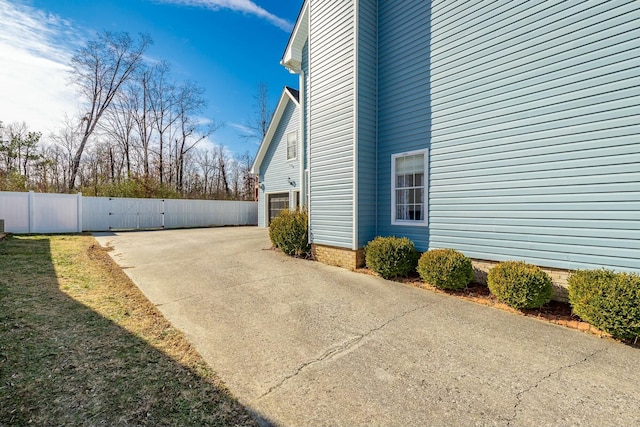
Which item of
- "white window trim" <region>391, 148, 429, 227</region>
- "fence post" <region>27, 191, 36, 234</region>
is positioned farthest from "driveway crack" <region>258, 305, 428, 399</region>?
"fence post" <region>27, 191, 36, 234</region>

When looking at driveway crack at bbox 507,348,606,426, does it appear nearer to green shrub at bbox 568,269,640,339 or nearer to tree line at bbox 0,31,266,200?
green shrub at bbox 568,269,640,339

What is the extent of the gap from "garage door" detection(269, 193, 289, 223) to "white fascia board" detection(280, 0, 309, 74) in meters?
6.23

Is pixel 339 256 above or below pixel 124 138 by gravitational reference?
below

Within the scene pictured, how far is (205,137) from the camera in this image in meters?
27.2

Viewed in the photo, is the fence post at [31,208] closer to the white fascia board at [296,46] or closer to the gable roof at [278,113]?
the gable roof at [278,113]

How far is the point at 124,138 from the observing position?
80.2 ft

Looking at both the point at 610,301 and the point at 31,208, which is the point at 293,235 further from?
the point at 31,208

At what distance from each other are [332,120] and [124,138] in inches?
943

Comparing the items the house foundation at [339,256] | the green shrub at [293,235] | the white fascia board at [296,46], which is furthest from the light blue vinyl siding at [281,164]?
the house foundation at [339,256]

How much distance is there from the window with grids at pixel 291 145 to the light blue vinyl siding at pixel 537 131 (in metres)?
7.98

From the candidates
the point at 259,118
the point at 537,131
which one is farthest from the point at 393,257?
the point at 259,118

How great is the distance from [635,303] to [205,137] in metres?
29.1

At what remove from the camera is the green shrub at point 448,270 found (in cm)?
550

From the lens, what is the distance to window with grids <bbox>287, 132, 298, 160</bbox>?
539 inches
